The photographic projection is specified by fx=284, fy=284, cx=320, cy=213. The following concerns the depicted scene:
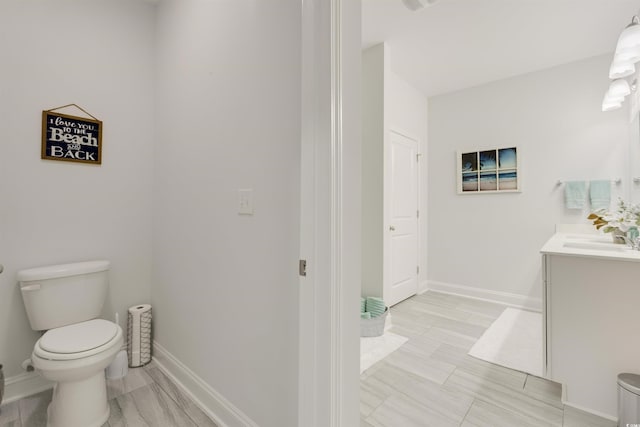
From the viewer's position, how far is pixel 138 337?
2.01m

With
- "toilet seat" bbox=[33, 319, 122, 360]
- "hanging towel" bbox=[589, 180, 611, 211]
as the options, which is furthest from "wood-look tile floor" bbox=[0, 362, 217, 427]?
"hanging towel" bbox=[589, 180, 611, 211]

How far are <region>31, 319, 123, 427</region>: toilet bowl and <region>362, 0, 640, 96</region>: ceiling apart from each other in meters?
2.89

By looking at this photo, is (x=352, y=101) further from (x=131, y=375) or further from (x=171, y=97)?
(x=131, y=375)

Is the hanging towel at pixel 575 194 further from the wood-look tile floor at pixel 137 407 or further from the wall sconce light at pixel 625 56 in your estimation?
the wood-look tile floor at pixel 137 407

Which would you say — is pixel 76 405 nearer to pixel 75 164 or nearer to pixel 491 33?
pixel 75 164

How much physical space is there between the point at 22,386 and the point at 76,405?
0.65 m

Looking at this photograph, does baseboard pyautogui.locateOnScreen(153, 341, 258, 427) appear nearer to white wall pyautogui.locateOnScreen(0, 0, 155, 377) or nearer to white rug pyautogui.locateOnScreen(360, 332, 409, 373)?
A: white wall pyautogui.locateOnScreen(0, 0, 155, 377)

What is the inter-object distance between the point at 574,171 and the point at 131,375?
4362mm

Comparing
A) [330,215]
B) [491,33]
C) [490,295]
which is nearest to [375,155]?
[491,33]

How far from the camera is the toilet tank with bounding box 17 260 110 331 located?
1597 mm

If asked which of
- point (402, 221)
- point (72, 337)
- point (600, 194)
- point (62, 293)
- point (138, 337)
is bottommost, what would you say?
point (138, 337)

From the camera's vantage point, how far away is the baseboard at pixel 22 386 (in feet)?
5.44

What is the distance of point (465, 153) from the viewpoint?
3688mm

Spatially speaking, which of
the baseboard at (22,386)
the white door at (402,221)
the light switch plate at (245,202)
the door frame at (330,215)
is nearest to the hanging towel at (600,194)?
the white door at (402,221)
